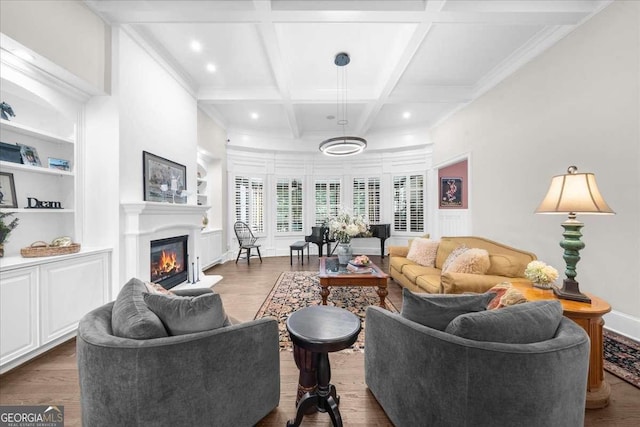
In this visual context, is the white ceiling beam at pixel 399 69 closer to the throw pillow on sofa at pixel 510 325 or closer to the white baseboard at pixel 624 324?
the throw pillow on sofa at pixel 510 325

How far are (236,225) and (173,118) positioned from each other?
10.1 feet

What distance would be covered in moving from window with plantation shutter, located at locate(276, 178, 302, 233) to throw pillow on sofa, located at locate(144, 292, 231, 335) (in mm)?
5912

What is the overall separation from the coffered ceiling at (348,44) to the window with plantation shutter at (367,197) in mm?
2326

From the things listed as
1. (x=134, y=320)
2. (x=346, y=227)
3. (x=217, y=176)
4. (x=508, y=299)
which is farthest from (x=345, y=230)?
(x=217, y=176)

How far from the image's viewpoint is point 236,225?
20.8ft

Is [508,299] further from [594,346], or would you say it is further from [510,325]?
[594,346]

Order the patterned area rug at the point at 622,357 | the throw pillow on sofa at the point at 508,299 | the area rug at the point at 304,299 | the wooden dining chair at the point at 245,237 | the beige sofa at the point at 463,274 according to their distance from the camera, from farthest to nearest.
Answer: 1. the wooden dining chair at the point at 245,237
2. the area rug at the point at 304,299
3. the beige sofa at the point at 463,274
4. the patterned area rug at the point at 622,357
5. the throw pillow on sofa at the point at 508,299

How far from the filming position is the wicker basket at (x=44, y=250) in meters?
2.17

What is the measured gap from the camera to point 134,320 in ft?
3.91

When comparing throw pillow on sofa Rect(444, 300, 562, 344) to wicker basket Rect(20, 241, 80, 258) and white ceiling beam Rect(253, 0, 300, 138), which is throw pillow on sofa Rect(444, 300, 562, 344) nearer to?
white ceiling beam Rect(253, 0, 300, 138)

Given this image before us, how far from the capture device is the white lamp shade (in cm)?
180

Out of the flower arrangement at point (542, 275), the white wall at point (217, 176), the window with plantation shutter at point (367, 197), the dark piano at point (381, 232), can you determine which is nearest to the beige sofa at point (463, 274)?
the flower arrangement at point (542, 275)

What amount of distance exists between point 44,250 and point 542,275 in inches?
171

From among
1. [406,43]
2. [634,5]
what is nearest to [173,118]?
[406,43]
